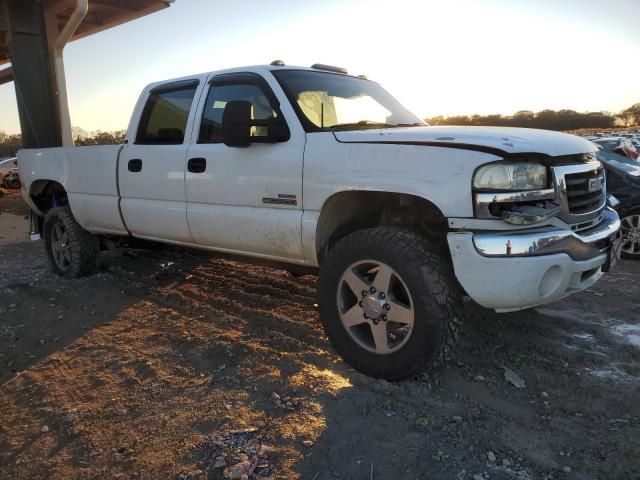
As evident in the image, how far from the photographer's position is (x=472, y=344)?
3.54 m

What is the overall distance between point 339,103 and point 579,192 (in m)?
1.83

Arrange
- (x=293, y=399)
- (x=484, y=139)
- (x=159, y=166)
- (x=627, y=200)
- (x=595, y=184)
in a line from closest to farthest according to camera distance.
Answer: (x=484, y=139) < (x=293, y=399) < (x=595, y=184) < (x=159, y=166) < (x=627, y=200)

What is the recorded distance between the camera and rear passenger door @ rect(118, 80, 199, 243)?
4.13m

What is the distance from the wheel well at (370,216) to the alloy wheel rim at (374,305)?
40cm

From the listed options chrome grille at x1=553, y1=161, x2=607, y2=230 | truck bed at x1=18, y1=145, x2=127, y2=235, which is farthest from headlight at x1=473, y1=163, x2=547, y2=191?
truck bed at x1=18, y1=145, x2=127, y2=235

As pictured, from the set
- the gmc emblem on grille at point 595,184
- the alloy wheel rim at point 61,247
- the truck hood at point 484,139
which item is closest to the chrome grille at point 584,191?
the gmc emblem on grille at point 595,184

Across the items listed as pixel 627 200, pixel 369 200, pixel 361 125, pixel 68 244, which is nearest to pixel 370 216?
pixel 369 200

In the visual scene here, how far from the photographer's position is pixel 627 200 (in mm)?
6020

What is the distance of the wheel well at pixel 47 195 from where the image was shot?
5.80 metres

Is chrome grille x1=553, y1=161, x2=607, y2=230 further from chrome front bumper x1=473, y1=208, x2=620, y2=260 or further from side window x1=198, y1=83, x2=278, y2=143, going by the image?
side window x1=198, y1=83, x2=278, y2=143

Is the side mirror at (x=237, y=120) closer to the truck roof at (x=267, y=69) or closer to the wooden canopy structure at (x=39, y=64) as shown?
the truck roof at (x=267, y=69)

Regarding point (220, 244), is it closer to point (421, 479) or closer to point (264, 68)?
point (264, 68)

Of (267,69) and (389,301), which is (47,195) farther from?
(389,301)

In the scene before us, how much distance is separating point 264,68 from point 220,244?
140 cm
